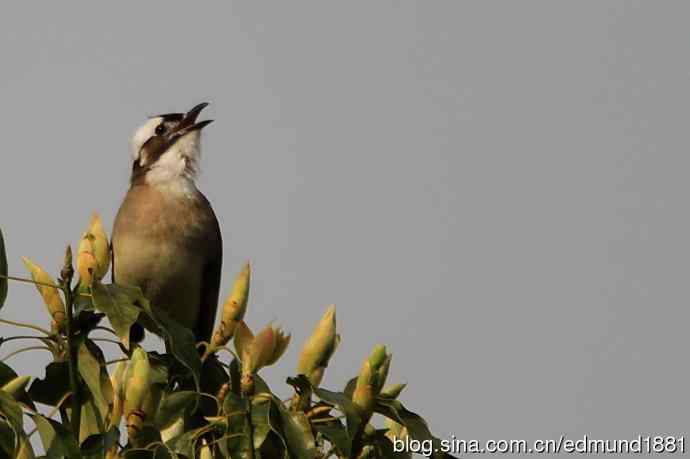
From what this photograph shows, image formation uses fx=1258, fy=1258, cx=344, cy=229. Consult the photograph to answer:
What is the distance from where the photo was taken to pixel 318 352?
4.16 meters

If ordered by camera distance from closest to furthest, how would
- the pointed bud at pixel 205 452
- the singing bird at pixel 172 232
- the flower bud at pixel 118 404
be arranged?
the pointed bud at pixel 205 452, the flower bud at pixel 118 404, the singing bird at pixel 172 232

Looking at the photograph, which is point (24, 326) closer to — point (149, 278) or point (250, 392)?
point (250, 392)

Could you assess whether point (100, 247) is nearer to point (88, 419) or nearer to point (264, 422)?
point (88, 419)

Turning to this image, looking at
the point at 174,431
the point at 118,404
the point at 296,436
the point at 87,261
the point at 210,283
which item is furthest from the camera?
the point at 210,283

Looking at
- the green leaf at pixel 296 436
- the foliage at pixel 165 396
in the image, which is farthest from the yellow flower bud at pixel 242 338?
the green leaf at pixel 296 436

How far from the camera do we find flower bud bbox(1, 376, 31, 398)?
3.67m

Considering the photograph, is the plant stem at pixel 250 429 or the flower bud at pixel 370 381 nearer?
the plant stem at pixel 250 429

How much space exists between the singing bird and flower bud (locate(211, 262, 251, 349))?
3410 mm

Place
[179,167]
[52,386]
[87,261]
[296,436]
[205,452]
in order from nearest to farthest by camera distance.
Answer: [296,436], [205,452], [52,386], [87,261], [179,167]

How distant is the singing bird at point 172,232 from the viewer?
26.5ft

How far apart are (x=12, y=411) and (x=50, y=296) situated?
0.81 m

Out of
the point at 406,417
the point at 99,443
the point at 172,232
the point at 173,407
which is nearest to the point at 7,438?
the point at 99,443

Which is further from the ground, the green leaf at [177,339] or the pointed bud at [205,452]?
the green leaf at [177,339]

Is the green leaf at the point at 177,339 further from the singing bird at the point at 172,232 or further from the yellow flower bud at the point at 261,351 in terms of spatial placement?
the singing bird at the point at 172,232
